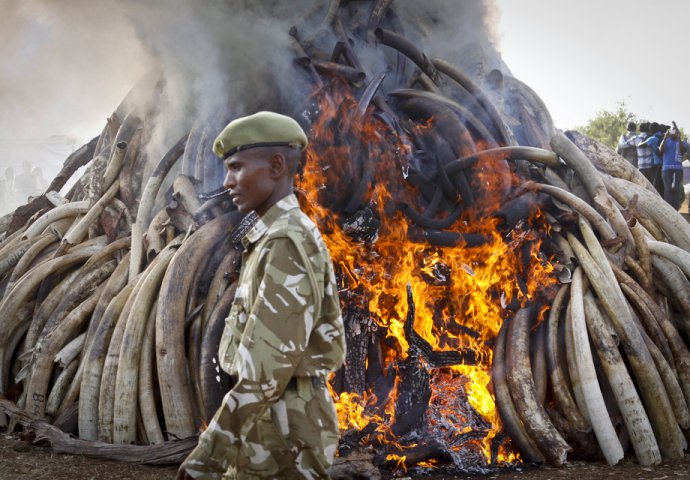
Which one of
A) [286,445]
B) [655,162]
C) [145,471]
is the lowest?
[145,471]

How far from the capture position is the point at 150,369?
4.70 metres

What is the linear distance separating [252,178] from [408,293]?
2.83m

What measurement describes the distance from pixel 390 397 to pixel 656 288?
8.00ft

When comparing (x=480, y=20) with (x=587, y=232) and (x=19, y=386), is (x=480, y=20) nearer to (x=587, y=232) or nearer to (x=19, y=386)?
(x=587, y=232)

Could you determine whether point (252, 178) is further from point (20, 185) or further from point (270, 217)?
point (20, 185)

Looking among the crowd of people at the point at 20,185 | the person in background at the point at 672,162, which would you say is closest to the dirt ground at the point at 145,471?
the person in background at the point at 672,162

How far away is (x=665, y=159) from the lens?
12500mm

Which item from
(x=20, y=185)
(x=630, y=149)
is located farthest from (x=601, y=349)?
(x=20, y=185)

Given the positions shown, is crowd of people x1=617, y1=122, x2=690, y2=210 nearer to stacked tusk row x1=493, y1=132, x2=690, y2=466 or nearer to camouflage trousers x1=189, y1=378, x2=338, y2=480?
stacked tusk row x1=493, y1=132, x2=690, y2=466

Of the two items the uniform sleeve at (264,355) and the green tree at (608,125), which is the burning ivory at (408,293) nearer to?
the uniform sleeve at (264,355)

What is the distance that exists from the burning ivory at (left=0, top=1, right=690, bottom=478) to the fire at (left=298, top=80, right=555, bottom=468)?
16 mm

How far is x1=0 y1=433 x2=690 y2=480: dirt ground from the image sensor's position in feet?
13.4

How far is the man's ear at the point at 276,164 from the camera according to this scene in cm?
233

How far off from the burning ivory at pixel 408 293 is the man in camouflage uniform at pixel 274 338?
201 centimetres
